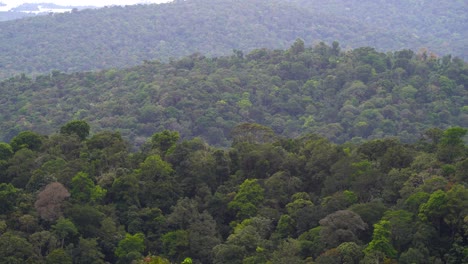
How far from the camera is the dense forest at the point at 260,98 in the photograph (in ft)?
201

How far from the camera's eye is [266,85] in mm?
70125

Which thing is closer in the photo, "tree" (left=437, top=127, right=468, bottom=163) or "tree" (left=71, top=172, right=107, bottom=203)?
"tree" (left=71, top=172, right=107, bottom=203)

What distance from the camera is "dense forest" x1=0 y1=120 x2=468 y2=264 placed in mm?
28266

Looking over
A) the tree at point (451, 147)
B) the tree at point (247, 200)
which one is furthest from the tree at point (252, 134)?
the tree at point (451, 147)

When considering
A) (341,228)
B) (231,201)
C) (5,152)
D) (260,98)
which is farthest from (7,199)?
(260,98)

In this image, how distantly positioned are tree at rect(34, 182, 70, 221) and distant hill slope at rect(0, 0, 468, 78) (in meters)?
64.7

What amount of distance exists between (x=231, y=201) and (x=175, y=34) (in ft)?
279

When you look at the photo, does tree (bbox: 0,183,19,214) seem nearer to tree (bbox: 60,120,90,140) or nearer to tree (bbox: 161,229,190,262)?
tree (bbox: 161,229,190,262)

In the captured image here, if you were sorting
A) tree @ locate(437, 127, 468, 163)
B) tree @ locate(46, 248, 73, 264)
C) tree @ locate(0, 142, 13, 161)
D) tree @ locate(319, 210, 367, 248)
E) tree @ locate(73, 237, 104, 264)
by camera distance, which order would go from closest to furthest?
1. tree @ locate(46, 248, 73, 264)
2. tree @ locate(319, 210, 367, 248)
3. tree @ locate(73, 237, 104, 264)
4. tree @ locate(437, 127, 468, 163)
5. tree @ locate(0, 142, 13, 161)

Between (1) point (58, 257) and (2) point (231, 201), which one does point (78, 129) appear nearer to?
(2) point (231, 201)

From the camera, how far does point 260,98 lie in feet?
223

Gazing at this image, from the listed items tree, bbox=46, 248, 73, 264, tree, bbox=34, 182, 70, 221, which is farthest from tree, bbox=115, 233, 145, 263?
tree, bbox=34, 182, 70, 221

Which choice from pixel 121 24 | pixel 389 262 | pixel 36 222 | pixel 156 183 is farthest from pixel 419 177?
pixel 121 24

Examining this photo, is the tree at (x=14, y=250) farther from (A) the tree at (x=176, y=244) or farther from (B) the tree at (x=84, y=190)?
(A) the tree at (x=176, y=244)
